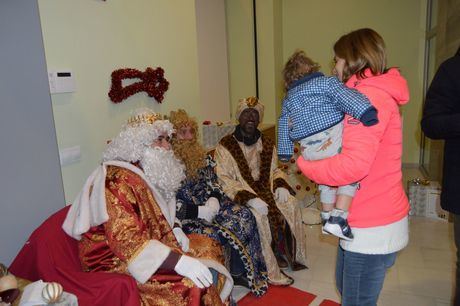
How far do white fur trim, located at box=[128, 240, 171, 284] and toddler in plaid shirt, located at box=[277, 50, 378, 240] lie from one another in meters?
0.75

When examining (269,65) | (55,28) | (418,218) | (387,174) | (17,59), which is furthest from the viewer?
(269,65)

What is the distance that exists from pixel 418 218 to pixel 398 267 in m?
1.18

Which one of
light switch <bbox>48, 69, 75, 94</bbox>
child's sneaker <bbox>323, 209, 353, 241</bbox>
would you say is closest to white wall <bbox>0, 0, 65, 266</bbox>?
light switch <bbox>48, 69, 75, 94</bbox>

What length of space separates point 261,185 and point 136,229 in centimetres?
144

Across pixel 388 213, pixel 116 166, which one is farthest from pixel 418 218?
pixel 116 166

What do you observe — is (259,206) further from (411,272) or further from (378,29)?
(378,29)

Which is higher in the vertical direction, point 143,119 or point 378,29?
point 378,29

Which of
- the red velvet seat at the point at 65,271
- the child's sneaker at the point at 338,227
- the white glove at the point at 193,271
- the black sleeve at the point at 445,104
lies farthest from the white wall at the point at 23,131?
the black sleeve at the point at 445,104

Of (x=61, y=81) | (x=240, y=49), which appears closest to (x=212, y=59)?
(x=240, y=49)

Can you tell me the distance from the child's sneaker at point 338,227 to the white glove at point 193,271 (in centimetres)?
68

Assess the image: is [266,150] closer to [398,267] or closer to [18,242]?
[398,267]

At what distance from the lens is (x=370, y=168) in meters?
1.17

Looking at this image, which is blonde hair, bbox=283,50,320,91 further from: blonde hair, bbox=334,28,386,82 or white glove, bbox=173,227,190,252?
white glove, bbox=173,227,190,252

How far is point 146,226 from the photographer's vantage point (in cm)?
169
